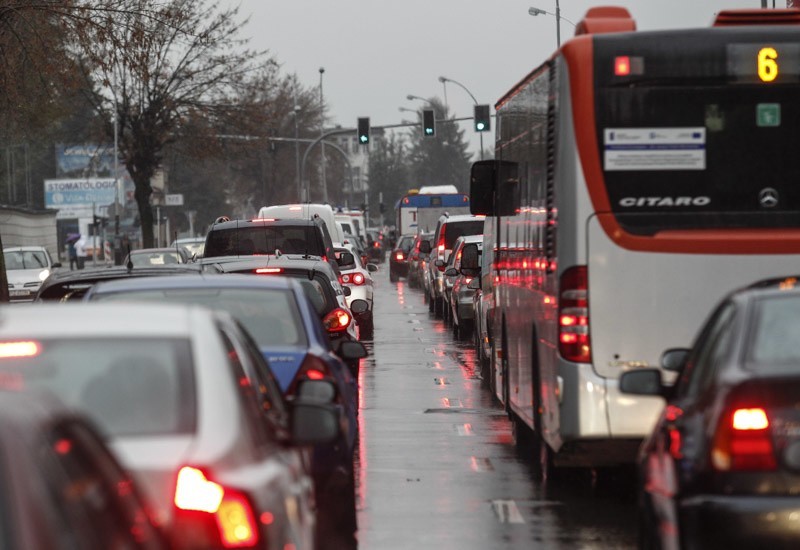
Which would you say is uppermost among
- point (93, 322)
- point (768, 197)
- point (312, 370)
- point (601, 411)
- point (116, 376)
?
point (768, 197)

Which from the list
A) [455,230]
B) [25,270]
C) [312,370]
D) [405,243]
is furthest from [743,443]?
[405,243]

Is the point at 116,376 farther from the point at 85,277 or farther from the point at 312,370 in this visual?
the point at 85,277

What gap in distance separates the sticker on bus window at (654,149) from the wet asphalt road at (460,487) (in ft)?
6.83

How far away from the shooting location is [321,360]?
10359 mm

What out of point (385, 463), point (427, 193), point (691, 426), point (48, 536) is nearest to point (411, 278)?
point (427, 193)

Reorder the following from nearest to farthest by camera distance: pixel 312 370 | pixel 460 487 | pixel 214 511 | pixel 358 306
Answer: pixel 214 511, pixel 312 370, pixel 460 487, pixel 358 306

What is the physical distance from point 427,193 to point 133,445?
6428 centimetres

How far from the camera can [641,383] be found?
801cm

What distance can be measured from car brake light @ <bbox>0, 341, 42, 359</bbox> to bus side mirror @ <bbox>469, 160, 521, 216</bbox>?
8589 mm

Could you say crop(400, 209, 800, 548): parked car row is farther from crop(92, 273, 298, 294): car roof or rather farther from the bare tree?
the bare tree

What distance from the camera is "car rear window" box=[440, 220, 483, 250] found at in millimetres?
36125

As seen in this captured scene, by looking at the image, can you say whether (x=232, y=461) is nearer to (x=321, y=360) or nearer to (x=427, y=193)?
(x=321, y=360)

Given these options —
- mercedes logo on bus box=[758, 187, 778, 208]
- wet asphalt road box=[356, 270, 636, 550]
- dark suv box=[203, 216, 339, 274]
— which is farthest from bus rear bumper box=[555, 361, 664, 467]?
dark suv box=[203, 216, 339, 274]

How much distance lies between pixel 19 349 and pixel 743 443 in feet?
8.33
